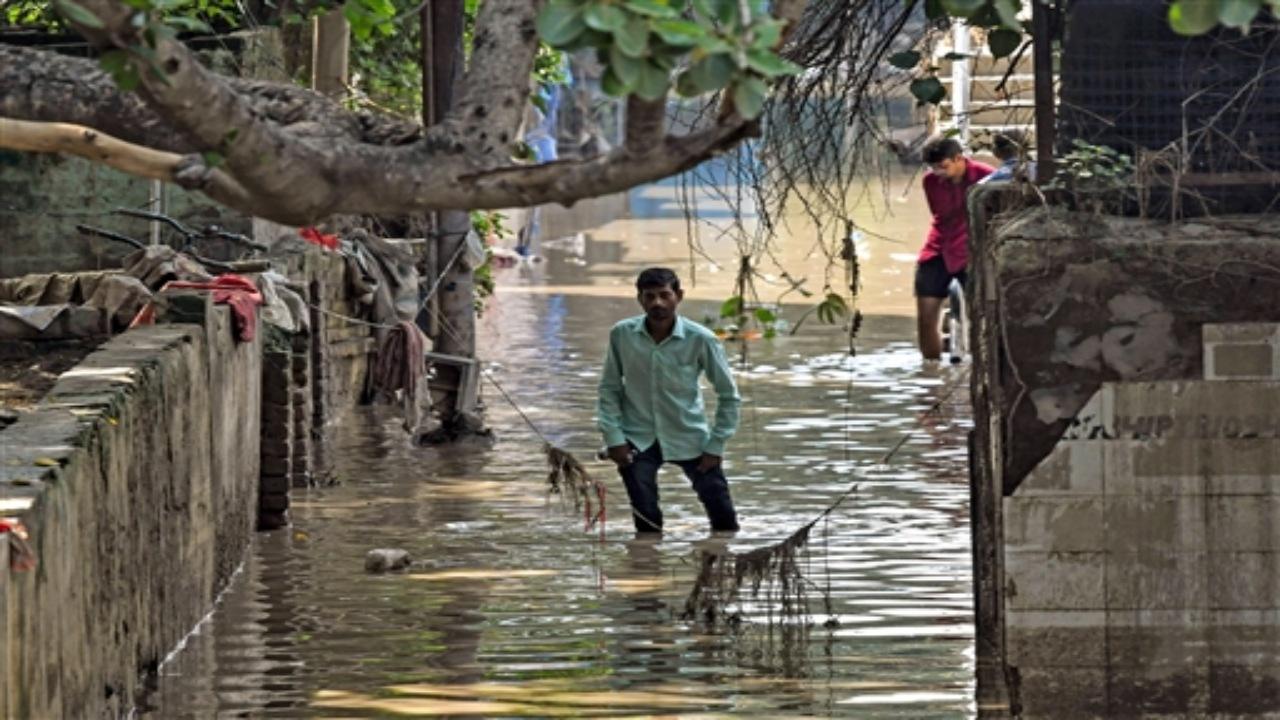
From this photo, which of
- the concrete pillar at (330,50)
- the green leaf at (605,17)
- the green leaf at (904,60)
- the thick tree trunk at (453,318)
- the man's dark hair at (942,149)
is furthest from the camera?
the concrete pillar at (330,50)

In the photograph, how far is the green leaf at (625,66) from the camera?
5301 mm

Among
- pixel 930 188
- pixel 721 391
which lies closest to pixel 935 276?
pixel 930 188

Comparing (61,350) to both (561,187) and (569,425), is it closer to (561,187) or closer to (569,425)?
(569,425)

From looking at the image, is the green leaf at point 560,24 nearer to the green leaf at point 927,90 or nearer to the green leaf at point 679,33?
the green leaf at point 679,33

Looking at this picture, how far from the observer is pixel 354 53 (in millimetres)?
22938

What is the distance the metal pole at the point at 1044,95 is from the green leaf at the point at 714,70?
4403 mm

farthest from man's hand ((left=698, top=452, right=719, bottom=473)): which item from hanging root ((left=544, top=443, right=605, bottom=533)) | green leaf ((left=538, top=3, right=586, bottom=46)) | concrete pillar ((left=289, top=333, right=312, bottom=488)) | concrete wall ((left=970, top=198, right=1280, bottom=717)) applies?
green leaf ((left=538, top=3, right=586, bottom=46))

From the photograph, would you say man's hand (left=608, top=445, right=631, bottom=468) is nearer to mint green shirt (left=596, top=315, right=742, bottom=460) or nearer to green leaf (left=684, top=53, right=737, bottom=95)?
mint green shirt (left=596, top=315, right=742, bottom=460)

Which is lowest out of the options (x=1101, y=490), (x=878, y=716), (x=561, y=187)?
(x=878, y=716)

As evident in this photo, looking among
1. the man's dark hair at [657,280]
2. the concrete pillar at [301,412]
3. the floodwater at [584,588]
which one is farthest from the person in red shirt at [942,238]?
the man's dark hair at [657,280]

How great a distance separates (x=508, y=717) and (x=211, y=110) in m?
4.02

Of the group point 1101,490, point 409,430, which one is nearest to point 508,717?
point 1101,490

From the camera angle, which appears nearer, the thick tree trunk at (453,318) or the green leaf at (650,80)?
the green leaf at (650,80)

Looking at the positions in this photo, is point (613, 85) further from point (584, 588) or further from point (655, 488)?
point (655, 488)
